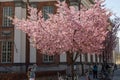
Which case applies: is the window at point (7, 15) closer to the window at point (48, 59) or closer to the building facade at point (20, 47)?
the building facade at point (20, 47)

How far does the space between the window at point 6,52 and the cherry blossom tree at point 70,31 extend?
2371cm

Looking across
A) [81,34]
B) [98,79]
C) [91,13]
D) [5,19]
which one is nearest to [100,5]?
[91,13]

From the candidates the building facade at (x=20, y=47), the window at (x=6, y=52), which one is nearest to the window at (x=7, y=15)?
the building facade at (x=20, y=47)

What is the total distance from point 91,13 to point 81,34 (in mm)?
1946

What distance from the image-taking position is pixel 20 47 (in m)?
49.0

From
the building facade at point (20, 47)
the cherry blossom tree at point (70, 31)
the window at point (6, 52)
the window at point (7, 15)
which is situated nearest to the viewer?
the cherry blossom tree at point (70, 31)

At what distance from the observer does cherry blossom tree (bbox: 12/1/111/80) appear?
2447 centimetres

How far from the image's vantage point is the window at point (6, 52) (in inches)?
1943

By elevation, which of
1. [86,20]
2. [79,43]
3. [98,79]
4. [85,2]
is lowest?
[98,79]

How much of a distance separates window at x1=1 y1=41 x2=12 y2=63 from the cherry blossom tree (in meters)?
23.7

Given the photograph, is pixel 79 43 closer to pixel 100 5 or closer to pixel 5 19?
pixel 100 5

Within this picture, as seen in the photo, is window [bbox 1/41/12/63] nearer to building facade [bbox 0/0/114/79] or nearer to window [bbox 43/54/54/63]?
building facade [bbox 0/0/114/79]

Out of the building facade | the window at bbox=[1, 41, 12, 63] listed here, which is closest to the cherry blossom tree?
the building facade

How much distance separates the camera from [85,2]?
54.3m
